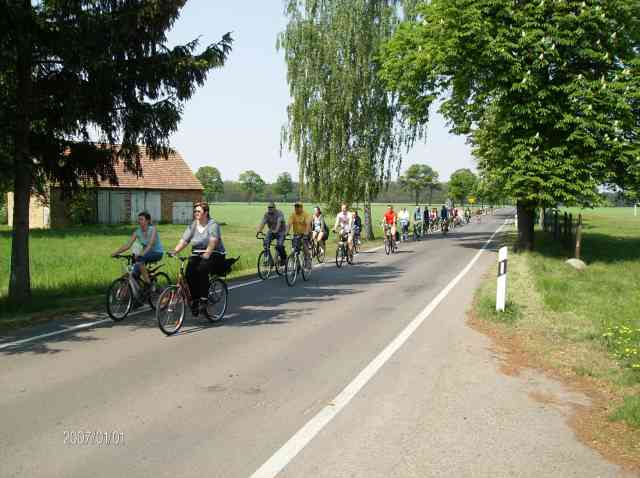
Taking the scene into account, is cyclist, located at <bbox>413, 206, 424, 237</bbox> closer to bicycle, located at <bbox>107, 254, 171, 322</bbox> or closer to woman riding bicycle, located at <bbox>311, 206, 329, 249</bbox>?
woman riding bicycle, located at <bbox>311, 206, 329, 249</bbox>

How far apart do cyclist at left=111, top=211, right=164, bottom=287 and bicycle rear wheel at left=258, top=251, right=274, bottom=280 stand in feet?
15.7

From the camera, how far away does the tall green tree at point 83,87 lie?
385 inches

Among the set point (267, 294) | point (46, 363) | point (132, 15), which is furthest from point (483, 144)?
point (46, 363)

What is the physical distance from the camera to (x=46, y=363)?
6.64m

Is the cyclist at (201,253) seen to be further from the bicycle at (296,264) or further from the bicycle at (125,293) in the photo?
the bicycle at (296,264)

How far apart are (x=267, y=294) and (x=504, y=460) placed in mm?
8396

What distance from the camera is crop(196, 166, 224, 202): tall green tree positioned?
173500 mm

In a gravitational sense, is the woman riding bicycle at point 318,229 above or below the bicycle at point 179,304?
above

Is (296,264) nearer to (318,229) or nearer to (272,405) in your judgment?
(318,229)

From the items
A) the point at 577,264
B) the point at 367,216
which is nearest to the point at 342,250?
the point at 577,264

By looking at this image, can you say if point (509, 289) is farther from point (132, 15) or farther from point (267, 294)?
point (132, 15)

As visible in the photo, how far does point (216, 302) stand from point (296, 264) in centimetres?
478

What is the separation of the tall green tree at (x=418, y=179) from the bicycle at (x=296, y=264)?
16831 centimetres
